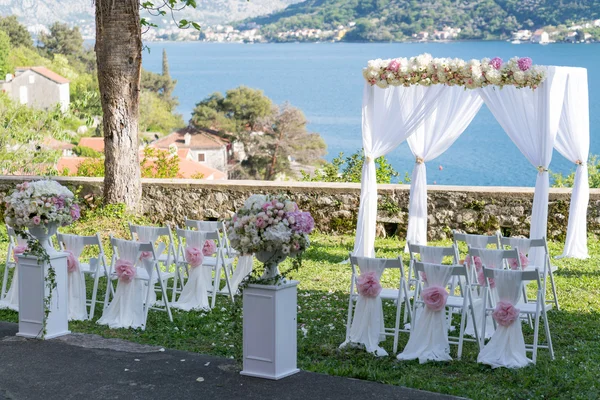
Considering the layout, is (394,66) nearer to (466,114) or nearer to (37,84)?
(466,114)

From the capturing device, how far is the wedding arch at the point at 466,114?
31.1 feet

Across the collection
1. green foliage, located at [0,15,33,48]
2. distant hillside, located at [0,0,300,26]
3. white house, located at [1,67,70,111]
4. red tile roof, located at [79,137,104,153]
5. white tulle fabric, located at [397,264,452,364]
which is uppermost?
distant hillside, located at [0,0,300,26]

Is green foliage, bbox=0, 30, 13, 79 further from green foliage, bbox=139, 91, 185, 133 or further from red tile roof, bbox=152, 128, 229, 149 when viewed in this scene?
red tile roof, bbox=152, 128, 229, 149

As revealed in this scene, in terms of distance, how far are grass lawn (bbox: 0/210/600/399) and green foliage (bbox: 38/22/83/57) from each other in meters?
91.8

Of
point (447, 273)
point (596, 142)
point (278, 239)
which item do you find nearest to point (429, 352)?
point (447, 273)

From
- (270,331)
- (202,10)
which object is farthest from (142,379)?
(202,10)

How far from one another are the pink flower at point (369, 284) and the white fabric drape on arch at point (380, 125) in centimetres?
326

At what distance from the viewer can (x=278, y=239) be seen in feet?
18.2

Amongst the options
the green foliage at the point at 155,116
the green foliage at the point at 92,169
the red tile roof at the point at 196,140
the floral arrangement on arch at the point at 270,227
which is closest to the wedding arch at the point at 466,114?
the floral arrangement on arch at the point at 270,227

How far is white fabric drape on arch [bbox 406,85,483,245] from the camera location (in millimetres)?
10422

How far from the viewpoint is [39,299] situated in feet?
22.4

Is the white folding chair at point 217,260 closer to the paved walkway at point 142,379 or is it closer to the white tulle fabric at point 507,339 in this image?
the paved walkway at point 142,379

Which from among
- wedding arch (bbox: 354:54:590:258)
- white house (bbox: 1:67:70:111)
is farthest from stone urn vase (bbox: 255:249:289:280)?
white house (bbox: 1:67:70:111)

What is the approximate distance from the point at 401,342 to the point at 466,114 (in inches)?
173
